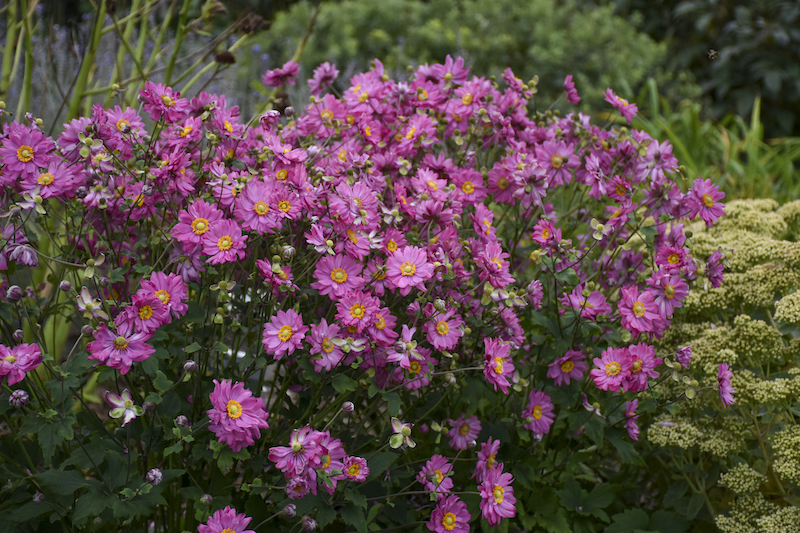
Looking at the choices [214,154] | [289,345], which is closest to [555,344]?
[289,345]

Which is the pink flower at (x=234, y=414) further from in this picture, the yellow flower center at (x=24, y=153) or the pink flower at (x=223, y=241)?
the yellow flower center at (x=24, y=153)

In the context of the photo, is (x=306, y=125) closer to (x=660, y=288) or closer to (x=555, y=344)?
(x=555, y=344)

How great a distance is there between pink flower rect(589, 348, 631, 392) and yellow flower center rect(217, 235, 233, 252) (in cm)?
85

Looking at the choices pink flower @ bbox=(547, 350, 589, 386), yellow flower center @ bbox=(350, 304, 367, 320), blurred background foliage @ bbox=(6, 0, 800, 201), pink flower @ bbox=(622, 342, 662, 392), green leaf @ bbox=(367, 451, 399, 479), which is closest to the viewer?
yellow flower center @ bbox=(350, 304, 367, 320)

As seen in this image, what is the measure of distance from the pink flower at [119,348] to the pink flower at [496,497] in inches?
30.3

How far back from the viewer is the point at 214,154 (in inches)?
64.9

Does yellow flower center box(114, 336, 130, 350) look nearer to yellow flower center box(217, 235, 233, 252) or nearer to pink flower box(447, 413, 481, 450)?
yellow flower center box(217, 235, 233, 252)

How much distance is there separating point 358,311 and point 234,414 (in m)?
0.30

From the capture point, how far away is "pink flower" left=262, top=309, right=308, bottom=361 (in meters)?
1.29

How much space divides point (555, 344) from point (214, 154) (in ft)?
3.11

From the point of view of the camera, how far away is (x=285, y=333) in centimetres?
131

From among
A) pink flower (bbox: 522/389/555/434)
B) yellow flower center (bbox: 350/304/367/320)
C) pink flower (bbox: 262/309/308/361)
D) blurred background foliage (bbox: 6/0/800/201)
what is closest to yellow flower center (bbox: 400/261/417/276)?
yellow flower center (bbox: 350/304/367/320)

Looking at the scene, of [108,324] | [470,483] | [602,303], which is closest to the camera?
[108,324]

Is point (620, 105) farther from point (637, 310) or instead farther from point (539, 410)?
point (539, 410)
